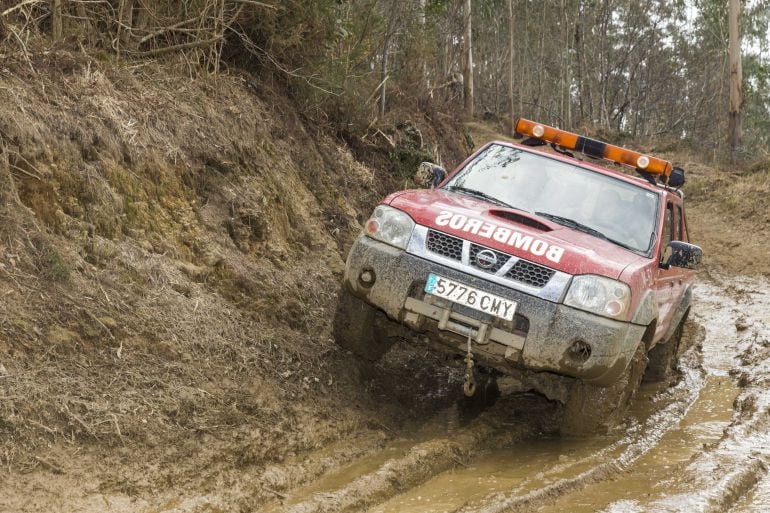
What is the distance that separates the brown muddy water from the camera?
15.2 ft

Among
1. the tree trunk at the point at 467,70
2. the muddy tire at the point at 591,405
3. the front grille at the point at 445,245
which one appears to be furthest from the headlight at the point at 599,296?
the tree trunk at the point at 467,70

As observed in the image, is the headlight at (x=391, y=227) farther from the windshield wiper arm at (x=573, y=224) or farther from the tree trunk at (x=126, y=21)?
the tree trunk at (x=126, y=21)

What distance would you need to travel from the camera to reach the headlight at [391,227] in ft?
19.4

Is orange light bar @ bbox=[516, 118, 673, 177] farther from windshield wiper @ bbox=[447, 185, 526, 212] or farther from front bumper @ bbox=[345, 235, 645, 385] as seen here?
front bumper @ bbox=[345, 235, 645, 385]

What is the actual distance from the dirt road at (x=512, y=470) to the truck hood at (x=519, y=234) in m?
1.21

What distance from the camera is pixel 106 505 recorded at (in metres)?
4.12

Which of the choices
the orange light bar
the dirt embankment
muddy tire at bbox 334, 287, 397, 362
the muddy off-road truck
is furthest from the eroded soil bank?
the orange light bar

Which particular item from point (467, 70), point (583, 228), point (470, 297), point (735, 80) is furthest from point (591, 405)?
point (467, 70)

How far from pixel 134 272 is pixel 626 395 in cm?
354

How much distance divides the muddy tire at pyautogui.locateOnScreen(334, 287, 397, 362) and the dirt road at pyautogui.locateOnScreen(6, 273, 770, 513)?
2.17 feet

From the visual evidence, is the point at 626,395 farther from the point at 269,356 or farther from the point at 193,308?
the point at 193,308

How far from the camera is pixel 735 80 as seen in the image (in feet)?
84.8

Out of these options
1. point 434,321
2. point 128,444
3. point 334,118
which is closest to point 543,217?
point 434,321

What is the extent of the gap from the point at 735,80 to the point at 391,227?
74.6ft
